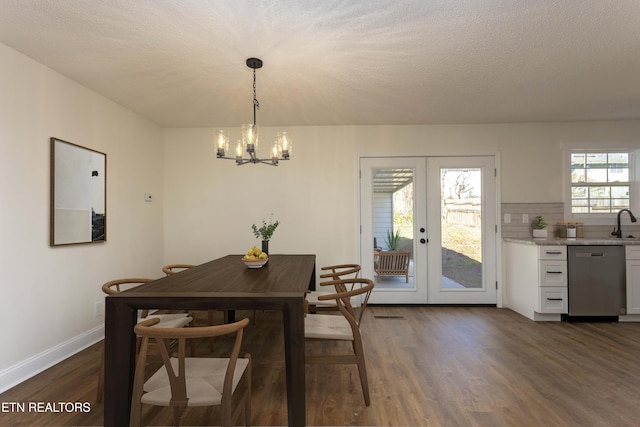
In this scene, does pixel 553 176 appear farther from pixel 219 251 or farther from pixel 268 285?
pixel 219 251

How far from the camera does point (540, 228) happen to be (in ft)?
13.2

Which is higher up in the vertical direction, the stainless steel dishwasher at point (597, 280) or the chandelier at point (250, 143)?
the chandelier at point (250, 143)

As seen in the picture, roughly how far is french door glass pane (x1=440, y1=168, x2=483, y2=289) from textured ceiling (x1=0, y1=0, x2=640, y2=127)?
1066 mm

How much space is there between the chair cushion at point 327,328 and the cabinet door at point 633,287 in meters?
3.46

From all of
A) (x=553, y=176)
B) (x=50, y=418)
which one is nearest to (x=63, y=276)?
Result: (x=50, y=418)

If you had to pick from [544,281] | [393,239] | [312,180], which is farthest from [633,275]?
[312,180]

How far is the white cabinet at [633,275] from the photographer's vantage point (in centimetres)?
348

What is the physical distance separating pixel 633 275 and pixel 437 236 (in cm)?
206

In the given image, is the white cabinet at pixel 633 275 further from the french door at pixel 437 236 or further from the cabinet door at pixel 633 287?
the french door at pixel 437 236

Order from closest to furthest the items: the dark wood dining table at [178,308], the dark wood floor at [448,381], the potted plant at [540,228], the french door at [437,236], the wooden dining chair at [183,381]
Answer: the wooden dining chair at [183,381], the dark wood dining table at [178,308], the dark wood floor at [448,381], the potted plant at [540,228], the french door at [437,236]

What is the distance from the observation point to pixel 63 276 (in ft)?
8.97

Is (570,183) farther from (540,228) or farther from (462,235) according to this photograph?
(462,235)

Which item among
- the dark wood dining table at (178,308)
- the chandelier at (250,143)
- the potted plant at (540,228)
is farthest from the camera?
the potted plant at (540,228)

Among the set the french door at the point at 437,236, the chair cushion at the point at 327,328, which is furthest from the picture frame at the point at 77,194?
the french door at the point at 437,236
